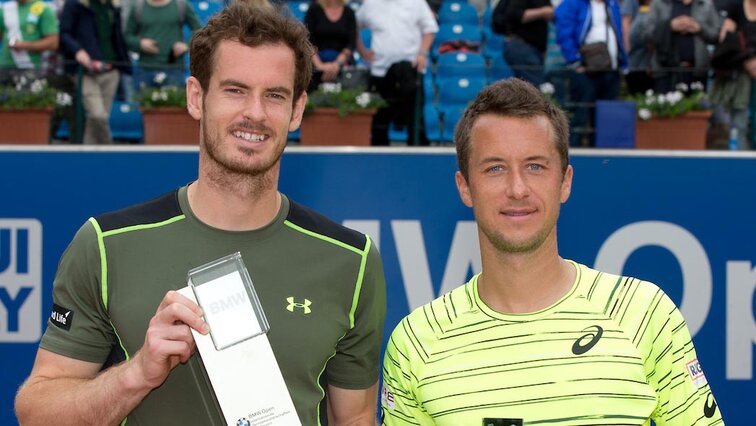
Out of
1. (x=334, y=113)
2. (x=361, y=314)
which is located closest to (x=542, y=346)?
(x=361, y=314)

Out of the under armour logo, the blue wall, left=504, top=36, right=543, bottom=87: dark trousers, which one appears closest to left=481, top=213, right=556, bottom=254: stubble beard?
the under armour logo

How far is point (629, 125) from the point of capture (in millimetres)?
7793

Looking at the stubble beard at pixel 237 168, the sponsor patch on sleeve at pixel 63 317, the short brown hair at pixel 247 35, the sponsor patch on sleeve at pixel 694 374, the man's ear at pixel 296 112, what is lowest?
the sponsor patch on sleeve at pixel 694 374

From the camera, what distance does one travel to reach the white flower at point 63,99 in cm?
761

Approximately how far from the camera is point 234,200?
10.8ft

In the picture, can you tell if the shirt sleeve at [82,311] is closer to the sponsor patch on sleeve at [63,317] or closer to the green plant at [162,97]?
the sponsor patch on sleeve at [63,317]

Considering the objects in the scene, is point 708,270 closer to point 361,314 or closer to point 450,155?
point 450,155

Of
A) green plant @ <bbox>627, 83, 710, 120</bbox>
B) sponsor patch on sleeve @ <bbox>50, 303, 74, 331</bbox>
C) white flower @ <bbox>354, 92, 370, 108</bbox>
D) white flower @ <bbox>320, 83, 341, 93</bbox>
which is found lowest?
sponsor patch on sleeve @ <bbox>50, 303, 74, 331</bbox>

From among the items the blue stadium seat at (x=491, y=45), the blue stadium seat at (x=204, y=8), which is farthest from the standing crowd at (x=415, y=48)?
the blue stadium seat at (x=204, y=8)

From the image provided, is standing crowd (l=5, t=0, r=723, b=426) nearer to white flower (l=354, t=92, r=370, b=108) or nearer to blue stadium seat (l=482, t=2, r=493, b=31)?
white flower (l=354, t=92, r=370, b=108)

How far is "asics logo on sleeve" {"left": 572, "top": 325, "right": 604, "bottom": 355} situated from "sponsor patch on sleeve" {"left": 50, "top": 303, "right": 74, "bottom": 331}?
1.44 metres

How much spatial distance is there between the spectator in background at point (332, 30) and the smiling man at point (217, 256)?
16.5 feet

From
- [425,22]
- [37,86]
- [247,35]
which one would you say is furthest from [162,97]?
[247,35]

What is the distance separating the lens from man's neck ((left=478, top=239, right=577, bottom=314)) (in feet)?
10.6
